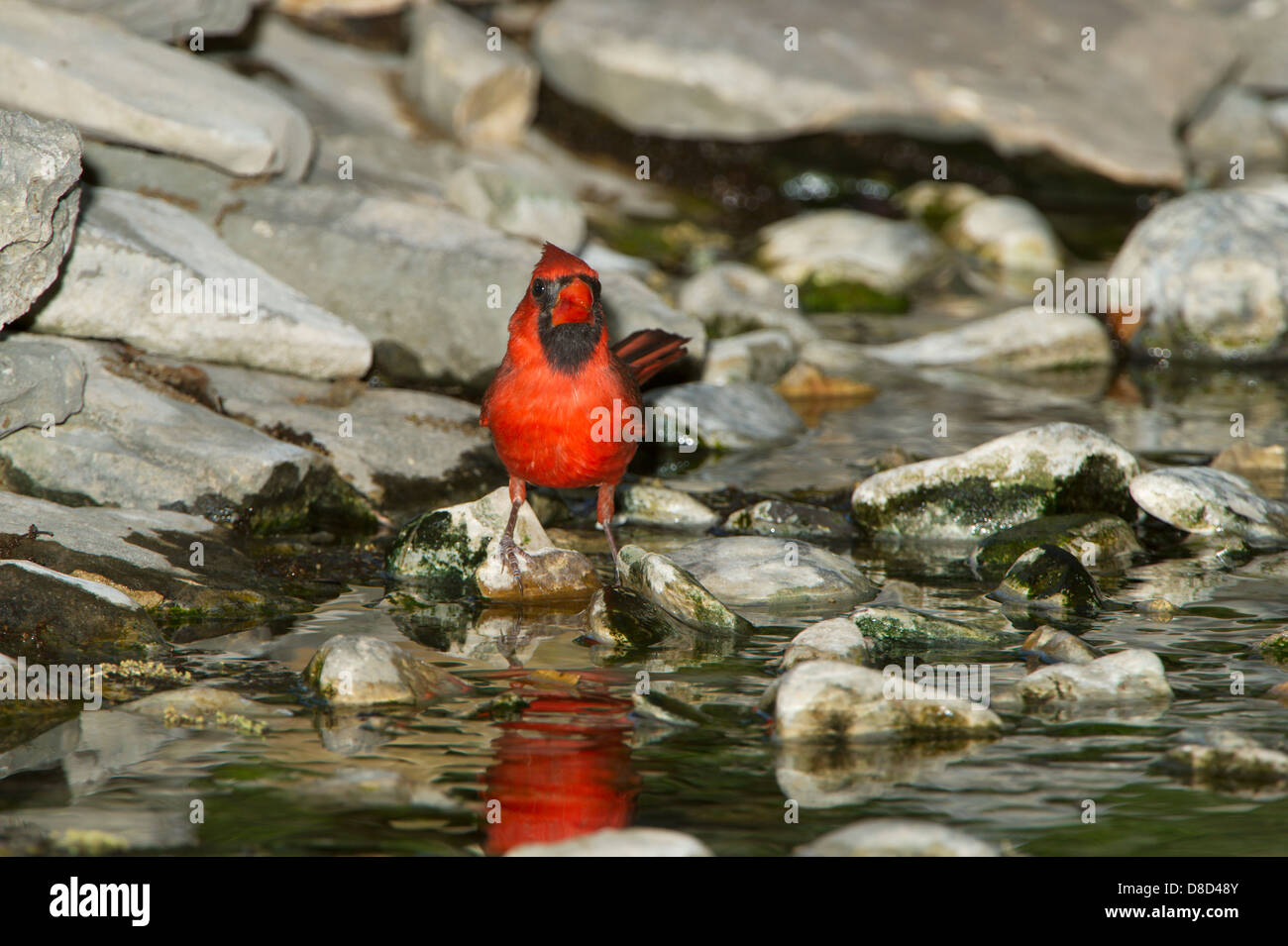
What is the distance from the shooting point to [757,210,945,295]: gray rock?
13.7 meters

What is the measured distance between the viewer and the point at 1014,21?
16359 mm

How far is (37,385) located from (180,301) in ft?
4.53

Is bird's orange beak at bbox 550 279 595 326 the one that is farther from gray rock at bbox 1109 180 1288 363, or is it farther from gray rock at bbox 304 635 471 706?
gray rock at bbox 1109 180 1288 363

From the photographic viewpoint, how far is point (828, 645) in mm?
5637

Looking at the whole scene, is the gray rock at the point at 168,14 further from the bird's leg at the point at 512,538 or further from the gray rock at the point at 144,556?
the bird's leg at the point at 512,538

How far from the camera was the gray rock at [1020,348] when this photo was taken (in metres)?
11.7

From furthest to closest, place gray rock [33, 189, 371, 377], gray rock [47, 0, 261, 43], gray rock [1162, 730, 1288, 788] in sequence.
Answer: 1. gray rock [47, 0, 261, 43]
2. gray rock [33, 189, 371, 377]
3. gray rock [1162, 730, 1288, 788]

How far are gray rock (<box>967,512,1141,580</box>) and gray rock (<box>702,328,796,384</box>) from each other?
3385 mm

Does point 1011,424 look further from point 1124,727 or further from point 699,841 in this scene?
point 699,841

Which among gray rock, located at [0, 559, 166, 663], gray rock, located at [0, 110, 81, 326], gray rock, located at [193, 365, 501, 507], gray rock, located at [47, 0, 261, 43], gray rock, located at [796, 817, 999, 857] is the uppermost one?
gray rock, located at [47, 0, 261, 43]

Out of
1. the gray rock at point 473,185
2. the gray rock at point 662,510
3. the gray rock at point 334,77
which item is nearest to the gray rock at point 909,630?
the gray rock at point 662,510

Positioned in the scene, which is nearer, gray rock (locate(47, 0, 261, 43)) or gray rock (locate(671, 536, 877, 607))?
gray rock (locate(671, 536, 877, 607))

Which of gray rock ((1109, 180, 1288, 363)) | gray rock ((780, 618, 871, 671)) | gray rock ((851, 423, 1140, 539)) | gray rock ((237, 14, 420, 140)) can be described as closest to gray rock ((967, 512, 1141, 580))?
gray rock ((851, 423, 1140, 539))

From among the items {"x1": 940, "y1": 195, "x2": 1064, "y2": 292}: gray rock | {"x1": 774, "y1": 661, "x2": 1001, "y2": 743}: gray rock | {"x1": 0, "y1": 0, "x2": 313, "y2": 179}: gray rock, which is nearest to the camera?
{"x1": 774, "y1": 661, "x2": 1001, "y2": 743}: gray rock
